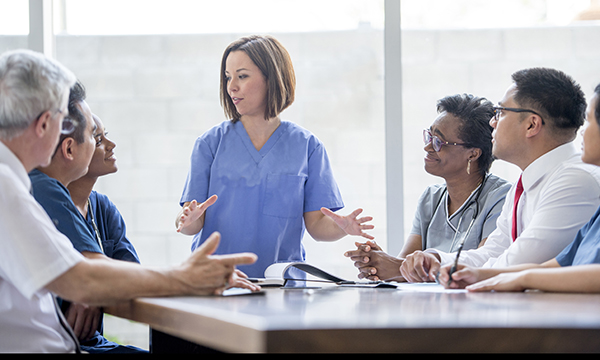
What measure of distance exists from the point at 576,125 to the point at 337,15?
1499 mm

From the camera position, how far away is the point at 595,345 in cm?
77

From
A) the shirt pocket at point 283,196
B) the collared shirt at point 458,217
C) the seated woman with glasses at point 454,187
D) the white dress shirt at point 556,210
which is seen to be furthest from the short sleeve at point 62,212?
the collared shirt at point 458,217

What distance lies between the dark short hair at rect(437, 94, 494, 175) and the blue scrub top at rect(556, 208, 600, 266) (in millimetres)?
923

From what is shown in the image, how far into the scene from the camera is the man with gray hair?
1008 millimetres

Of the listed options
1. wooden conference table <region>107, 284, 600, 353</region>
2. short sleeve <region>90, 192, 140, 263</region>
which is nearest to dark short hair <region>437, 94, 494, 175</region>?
wooden conference table <region>107, 284, 600, 353</region>

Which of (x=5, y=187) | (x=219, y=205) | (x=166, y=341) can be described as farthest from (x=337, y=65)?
(x=5, y=187)

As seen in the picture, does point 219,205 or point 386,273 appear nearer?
point 386,273

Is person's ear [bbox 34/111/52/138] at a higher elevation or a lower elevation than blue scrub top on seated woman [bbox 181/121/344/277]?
higher

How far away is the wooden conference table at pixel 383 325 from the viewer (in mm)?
750

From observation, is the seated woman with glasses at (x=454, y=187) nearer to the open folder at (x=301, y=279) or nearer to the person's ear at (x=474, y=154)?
the person's ear at (x=474, y=154)

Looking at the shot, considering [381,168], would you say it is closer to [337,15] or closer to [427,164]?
[427,164]

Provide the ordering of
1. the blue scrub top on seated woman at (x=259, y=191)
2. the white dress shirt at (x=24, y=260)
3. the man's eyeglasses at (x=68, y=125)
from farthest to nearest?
the blue scrub top on seated woman at (x=259, y=191) < the man's eyeglasses at (x=68, y=125) < the white dress shirt at (x=24, y=260)

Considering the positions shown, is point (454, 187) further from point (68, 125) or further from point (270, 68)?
point (68, 125)

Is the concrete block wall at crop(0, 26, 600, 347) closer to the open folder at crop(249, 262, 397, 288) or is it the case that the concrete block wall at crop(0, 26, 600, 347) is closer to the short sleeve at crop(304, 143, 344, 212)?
the short sleeve at crop(304, 143, 344, 212)
